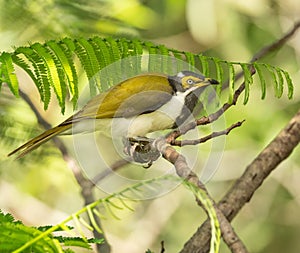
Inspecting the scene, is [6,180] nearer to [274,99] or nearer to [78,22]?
[78,22]

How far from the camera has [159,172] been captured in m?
3.38

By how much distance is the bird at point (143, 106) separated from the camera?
1.96 metres

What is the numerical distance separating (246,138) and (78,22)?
1.09m

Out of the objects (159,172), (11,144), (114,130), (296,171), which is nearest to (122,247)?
(159,172)

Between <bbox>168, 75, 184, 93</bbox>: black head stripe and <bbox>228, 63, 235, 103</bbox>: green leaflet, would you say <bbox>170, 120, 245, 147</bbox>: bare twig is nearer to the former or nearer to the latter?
<bbox>228, 63, 235, 103</bbox>: green leaflet

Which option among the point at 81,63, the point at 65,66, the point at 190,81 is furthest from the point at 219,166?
the point at 65,66

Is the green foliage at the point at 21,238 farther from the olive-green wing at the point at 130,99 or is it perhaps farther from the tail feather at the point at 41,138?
the olive-green wing at the point at 130,99

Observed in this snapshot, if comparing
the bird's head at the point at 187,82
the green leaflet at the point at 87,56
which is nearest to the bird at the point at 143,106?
the bird's head at the point at 187,82

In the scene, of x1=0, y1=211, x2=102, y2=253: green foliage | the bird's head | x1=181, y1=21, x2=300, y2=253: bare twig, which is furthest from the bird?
x1=0, y1=211, x2=102, y2=253: green foliage

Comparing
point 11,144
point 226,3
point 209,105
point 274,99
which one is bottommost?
point 209,105

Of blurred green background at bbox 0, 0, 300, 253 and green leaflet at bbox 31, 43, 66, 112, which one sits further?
blurred green background at bbox 0, 0, 300, 253

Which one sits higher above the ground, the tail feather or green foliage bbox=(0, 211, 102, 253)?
the tail feather

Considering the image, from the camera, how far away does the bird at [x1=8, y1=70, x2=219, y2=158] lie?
196cm

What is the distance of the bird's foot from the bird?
0.02 m
